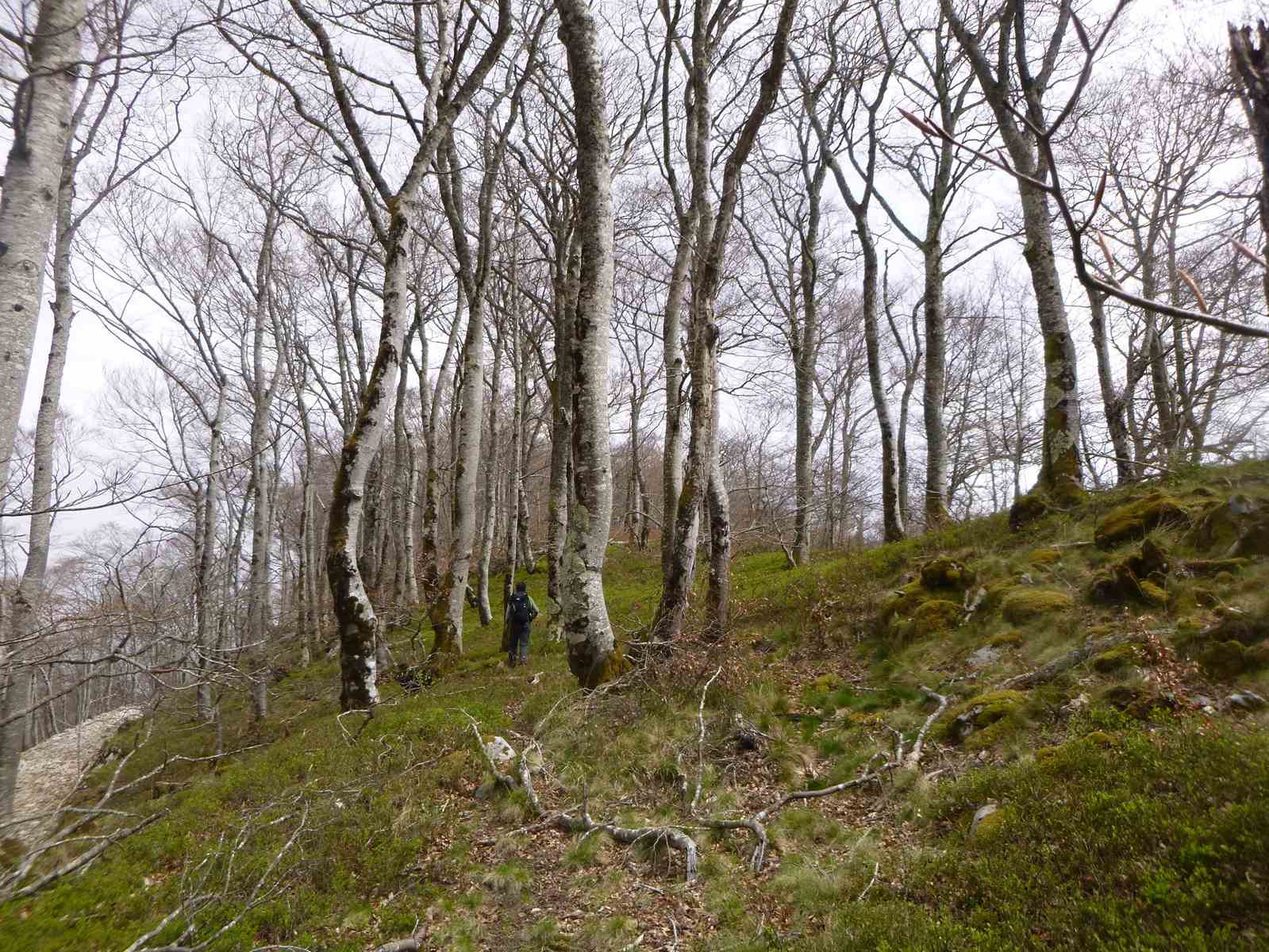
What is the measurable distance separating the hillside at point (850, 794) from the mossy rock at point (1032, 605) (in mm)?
27

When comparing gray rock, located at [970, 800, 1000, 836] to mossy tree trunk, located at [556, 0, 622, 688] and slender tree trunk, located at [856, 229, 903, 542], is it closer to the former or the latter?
mossy tree trunk, located at [556, 0, 622, 688]

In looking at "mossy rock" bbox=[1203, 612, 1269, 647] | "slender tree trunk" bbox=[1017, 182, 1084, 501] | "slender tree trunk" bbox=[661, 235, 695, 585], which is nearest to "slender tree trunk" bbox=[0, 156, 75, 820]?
"slender tree trunk" bbox=[661, 235, 695, 585]

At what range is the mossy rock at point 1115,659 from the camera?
166 inches

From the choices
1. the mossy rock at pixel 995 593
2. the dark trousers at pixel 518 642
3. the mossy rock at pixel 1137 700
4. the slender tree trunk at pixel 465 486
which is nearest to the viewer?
the mossy rock at pixel 1137 700

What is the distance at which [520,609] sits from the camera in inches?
367

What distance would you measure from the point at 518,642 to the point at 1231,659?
27.0 feet

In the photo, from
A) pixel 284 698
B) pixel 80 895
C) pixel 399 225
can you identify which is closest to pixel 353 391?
pixel 284 698

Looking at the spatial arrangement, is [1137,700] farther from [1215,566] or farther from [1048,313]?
[1048,313]

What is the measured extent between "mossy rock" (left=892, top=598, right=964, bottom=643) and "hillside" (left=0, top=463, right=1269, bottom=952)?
0.03 m

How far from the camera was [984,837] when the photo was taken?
3.18 m

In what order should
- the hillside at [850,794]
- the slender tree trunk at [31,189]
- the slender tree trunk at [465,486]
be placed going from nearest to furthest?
1. the hillside at [850,794]
2. the slender tree trunk at [31,189]
3. the slender tree trunk at [465,486]

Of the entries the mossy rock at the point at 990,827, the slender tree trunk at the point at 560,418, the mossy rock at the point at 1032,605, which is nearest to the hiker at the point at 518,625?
the slender tree trunk at the point at 560,418

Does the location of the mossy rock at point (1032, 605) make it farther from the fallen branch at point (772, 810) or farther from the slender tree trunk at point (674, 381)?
the slender tree trunk at point (674, 381)

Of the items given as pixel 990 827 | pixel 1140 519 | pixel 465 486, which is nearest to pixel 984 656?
pixel 1140 519
